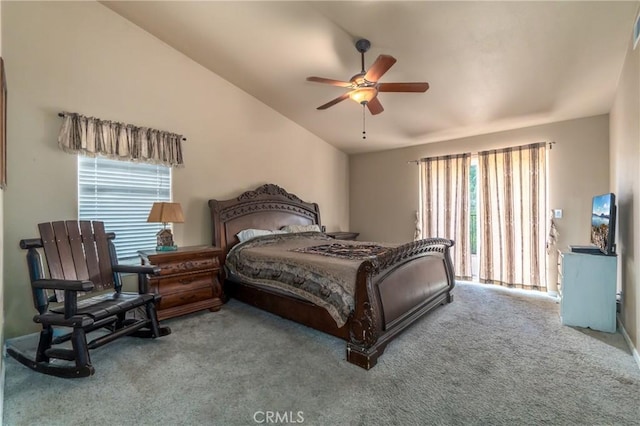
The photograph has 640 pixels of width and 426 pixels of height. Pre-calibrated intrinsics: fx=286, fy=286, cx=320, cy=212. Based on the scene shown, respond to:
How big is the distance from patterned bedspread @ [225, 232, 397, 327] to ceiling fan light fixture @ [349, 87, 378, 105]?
1.64 meters

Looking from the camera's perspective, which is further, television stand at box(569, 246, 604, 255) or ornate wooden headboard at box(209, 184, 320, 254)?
ornate wooden headboard at box(209, 184, 320, 254)

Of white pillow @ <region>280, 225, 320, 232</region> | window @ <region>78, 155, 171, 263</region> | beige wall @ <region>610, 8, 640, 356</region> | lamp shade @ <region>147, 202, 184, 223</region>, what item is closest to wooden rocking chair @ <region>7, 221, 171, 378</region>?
lamp shade @ <region>147, 202, 184, 223</region>

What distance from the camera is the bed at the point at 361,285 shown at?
235cm

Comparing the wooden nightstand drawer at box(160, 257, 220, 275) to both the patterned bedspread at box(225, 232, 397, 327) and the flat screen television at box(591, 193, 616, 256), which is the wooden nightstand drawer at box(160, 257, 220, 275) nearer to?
the patterned bedspread at box(225, 232, 397, 327)

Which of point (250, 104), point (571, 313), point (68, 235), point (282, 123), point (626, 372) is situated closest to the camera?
point (626, 372)

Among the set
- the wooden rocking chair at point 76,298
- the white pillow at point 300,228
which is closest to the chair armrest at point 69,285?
the wooden rocking chair at point 76,298

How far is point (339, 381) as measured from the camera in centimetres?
209

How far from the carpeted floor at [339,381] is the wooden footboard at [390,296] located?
6.1 inches

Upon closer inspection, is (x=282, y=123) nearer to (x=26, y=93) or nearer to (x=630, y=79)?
(x=26, y=93)

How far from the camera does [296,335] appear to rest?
2.87 metres

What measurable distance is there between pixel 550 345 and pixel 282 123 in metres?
4.78

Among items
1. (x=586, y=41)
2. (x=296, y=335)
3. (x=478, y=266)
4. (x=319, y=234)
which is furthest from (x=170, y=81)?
(x=478, y=266)

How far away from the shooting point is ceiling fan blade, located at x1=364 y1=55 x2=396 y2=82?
2.36 metres

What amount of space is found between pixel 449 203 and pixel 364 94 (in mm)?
3096
